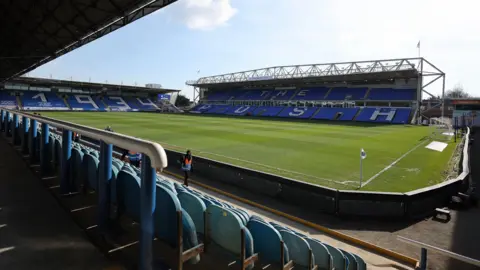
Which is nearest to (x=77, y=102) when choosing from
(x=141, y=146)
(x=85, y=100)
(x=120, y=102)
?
(x=85, y=100)

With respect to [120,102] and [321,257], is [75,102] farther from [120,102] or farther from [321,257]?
[321,257]

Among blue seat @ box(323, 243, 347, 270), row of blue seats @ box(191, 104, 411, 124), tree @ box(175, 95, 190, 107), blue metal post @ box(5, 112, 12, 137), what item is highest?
tree @ box(175, 95, 190, 107)

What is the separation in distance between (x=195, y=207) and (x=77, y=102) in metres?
71.0

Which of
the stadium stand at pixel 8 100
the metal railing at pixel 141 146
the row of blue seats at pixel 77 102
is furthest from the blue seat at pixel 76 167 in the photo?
the row of blue seats at pixel 77 102

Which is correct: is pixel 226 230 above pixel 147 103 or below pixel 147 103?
below

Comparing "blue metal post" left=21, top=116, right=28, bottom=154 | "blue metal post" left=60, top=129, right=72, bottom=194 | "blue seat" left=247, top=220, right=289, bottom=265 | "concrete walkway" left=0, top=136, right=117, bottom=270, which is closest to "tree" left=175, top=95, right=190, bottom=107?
"blue metal post" left=21, top=116, right=28, bottom=154

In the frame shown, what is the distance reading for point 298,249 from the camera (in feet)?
12.0

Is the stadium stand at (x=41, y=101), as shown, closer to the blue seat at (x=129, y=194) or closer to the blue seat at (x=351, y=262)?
the blue seat at (x=129, y=194)

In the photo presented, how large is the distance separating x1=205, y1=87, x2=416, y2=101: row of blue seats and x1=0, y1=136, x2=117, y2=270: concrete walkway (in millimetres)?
53377

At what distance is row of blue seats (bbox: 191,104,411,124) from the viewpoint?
4570 cm

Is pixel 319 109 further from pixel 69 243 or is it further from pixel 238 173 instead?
pixel 69 243

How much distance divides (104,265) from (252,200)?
22.1ft

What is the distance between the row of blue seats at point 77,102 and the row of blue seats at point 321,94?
62.2 ft

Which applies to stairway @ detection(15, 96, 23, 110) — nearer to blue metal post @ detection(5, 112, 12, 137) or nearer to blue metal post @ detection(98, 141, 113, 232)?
blue metal post @ detection(5, 112, 12, 137)
